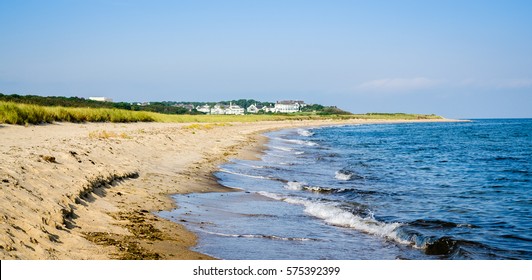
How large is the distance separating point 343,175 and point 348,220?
8.87 meters

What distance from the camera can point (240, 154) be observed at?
2669cm

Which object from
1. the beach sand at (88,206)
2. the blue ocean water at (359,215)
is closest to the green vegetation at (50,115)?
the beach sand at (88,206)

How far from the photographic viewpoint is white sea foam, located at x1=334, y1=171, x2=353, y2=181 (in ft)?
63.0

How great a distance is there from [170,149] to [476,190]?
44.3ft

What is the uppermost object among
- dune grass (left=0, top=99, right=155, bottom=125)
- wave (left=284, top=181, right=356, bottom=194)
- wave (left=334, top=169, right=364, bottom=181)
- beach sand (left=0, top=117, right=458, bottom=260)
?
dune grass (left=0, top=99, right=155, bottom=125)

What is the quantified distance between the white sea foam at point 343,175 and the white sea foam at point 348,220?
237 inches

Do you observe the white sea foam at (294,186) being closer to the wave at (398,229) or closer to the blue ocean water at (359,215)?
the blue ocean water at (359,215)

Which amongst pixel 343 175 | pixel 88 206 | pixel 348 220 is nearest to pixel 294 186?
pixel 343 175

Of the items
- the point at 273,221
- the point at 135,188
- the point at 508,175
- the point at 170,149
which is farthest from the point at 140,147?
the point at 508,175

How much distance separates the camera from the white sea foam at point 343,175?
1920 centimetres

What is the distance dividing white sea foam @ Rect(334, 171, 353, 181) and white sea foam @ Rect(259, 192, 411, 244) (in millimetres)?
6014

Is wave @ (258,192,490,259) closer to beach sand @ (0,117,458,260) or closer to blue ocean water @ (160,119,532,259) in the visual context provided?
blue ocean water @ (160,119,532,259)

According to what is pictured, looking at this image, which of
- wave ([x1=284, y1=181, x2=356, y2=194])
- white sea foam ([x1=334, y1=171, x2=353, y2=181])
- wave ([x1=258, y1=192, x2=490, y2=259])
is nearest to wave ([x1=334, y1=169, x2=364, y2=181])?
white sea foam ([x1=334, y1=171, x2=353, y2=181])

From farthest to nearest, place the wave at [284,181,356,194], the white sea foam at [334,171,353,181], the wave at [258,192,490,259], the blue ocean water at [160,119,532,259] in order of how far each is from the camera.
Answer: the white sea foam at [334,171,353,181] < the wave at [284,181,356,194] < the wave at [258,192,490,259] < the blue ocean water at [160,119,532,259]
